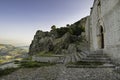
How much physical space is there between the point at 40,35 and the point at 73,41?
12.6 metres

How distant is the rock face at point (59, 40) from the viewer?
2765 centimetres

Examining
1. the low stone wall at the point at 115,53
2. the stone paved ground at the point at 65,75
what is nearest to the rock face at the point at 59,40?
the low stone wall at the point at 115,53

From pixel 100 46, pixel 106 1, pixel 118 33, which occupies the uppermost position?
pixel 106 1

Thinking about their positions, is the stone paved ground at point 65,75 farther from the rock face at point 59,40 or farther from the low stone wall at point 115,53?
the rock face at point 59,40

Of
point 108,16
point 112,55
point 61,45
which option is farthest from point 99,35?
point 61,45

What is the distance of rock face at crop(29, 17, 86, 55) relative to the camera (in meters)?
27.6

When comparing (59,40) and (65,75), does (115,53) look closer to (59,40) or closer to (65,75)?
(65,75)

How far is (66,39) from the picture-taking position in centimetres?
2981

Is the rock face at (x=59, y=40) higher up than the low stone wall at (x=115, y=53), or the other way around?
the rock face at (x=59, y=40)

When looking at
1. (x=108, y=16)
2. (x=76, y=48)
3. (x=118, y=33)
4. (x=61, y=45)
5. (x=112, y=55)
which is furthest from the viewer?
(x=61, y=45)

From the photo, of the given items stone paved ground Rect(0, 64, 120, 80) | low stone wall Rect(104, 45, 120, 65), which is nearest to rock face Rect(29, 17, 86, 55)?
low stone wall Rect(104, 45, 120, 65)

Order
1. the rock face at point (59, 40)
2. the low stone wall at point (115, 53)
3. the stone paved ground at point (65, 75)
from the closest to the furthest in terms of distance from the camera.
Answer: the stone paved ground at point (65, 75) → the low stone wall at point (115, 53) → the rock face at point (59, 40)

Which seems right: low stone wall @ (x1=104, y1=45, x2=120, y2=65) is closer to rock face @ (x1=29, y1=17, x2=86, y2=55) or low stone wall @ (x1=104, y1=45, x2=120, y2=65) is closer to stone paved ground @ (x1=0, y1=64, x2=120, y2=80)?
stone paved ground @ (x1=0, y1=64, x2=120, y2=80)

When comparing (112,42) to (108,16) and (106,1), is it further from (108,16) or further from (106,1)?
(106,1)
